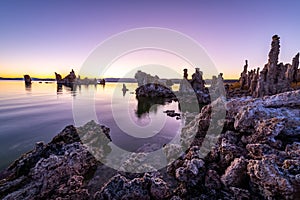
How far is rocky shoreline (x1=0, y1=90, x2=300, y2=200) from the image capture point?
25.7 ft

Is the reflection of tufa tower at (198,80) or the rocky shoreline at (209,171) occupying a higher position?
the reflection of tufa tower at (198,80)

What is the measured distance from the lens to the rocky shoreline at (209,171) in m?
7.84

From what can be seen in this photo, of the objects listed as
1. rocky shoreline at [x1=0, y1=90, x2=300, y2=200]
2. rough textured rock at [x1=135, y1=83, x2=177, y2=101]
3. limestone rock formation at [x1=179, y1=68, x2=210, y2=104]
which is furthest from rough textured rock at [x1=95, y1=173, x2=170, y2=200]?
rough textured rock at [x1=135, y1=83, x2=177, y2=101]

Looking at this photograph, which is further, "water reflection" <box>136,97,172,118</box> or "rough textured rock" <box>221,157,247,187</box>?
"water reflection" <box>136,97,172,118</box>

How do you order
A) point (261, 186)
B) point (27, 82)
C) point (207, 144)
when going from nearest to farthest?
point (261, 186) → point (207, 144) → point (27, 82)

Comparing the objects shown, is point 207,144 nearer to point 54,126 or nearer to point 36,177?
point 36,177

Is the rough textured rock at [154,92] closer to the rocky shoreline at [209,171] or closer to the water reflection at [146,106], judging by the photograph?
the water reflection at [146,106]

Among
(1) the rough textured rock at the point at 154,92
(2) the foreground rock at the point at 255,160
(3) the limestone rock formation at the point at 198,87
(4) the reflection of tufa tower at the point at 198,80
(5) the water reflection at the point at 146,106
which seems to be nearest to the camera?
(2) the foreground rock at the point at 255,160

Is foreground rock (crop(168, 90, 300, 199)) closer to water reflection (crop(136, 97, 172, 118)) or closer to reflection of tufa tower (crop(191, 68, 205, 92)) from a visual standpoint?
water reflection (crop(136, 97, 172, 118))

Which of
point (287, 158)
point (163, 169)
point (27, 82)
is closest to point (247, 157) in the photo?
point (287, 158)

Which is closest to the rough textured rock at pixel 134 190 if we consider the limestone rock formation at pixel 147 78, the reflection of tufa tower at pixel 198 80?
the reflection of tufa tower at pixel 198 80

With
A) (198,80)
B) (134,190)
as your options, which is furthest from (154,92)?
(134,190)

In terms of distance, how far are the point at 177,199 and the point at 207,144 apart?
6418 mm

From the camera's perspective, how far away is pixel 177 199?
27.0ft
